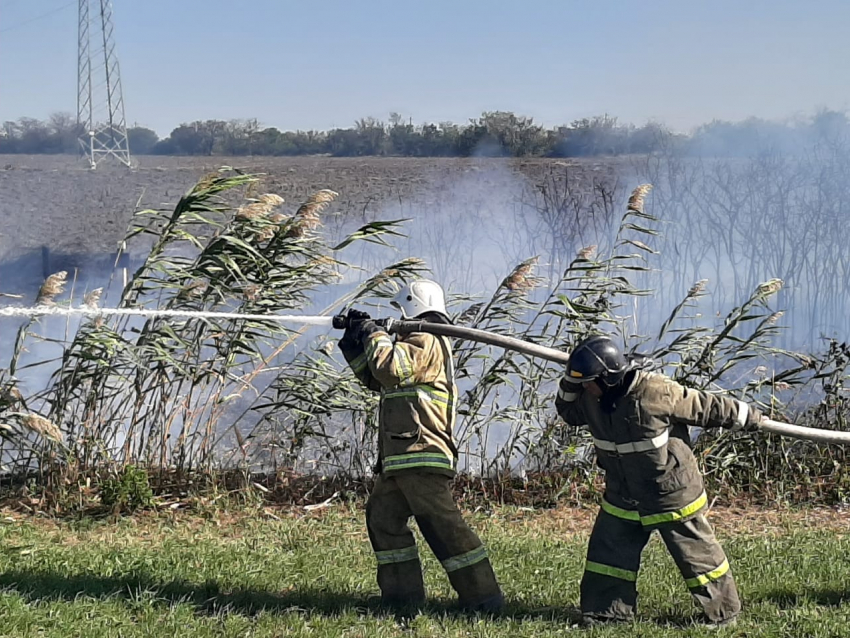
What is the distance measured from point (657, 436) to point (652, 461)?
0.11m

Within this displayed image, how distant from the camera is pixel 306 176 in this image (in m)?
20.7

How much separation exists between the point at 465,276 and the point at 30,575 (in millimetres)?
6730

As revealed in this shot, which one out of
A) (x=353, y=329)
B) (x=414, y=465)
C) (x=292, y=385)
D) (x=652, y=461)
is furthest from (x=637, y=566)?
(x=292, y=385)

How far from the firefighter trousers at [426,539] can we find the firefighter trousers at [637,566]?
463 millimetres

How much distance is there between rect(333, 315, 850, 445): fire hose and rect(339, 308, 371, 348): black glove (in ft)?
0.10

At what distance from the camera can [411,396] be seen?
4.64 m

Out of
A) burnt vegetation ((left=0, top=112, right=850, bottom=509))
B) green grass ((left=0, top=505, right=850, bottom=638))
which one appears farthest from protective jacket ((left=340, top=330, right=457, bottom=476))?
burnt vegetation ((left=0, top=112, right=850, bottom=509))

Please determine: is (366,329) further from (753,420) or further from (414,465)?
(753,420)

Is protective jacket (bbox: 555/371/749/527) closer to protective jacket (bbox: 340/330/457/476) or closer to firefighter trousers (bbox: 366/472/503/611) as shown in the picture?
protective jacket (bbox: 340/330/457/476)

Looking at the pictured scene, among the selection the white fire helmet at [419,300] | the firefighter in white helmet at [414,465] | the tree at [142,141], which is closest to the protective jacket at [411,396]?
the firefighter in white helmet at [414,465]

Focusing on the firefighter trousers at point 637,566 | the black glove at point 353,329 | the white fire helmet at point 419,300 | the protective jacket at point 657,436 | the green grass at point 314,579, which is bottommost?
the green grass at point 314,579

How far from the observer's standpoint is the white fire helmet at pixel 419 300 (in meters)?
4.81

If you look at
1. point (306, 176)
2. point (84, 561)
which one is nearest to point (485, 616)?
point (84, 561)

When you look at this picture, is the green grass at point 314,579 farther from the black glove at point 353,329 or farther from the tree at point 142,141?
the tree at point 142,141
